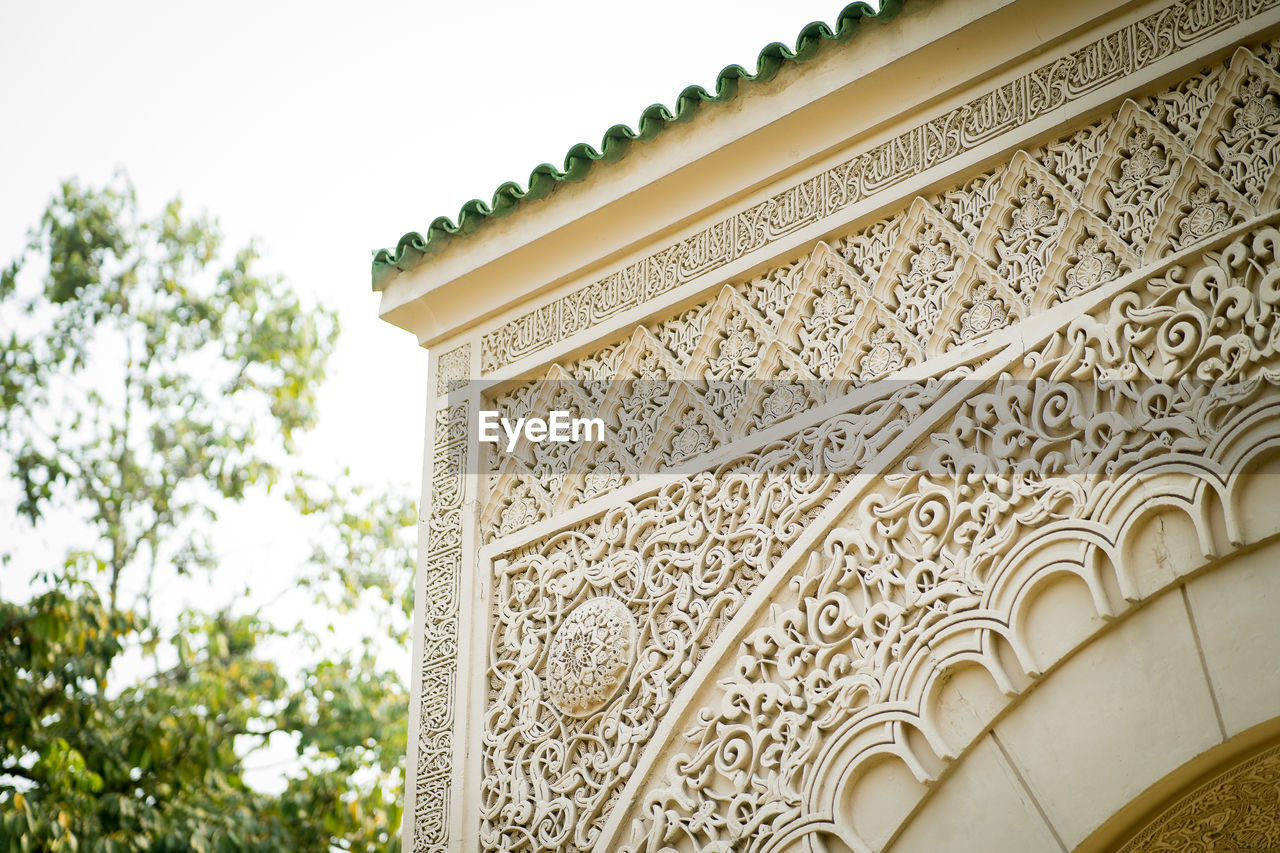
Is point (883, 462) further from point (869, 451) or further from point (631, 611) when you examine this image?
point (631, 611)

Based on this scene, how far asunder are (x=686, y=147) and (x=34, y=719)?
156 inches

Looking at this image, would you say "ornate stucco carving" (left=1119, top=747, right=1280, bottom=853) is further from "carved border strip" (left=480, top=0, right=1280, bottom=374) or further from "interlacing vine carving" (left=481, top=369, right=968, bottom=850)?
"carved border strip" (left=480, top=0, right=1280, bottom=374)

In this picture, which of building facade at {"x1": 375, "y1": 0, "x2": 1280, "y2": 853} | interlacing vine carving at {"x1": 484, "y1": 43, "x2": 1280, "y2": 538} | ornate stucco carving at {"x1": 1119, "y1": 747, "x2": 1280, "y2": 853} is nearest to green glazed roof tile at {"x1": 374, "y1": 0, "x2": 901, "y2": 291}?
building facade at {"x1": 375, "y1": 0, "x2": 1280, "y2": 853}

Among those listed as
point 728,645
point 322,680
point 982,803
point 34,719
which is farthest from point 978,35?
point 322,680

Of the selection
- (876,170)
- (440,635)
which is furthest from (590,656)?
(876,170)

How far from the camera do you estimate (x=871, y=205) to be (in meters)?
3.34

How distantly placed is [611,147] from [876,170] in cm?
74

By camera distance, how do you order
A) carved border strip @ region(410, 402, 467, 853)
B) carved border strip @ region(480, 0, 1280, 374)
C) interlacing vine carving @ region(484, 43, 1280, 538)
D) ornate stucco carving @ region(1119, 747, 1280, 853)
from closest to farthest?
ornate stucco carving @ region(1119, 747, 1280, 853) → interlacing vine carving @ region(484, 43, 1280, 538) → carved border strip @ region(480, 0, 1280, 374) → carved border strip @ region(410, 402, 467, 853)

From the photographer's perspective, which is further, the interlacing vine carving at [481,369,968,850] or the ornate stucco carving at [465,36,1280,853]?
the interlacing vine carving at [481,369,968,850]

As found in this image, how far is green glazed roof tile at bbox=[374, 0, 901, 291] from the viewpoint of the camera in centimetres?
340

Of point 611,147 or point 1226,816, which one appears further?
point 611,147

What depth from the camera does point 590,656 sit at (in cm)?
330

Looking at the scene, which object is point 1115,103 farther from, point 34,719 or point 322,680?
point 322,680

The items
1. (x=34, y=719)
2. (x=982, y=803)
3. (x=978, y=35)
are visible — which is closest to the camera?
(x=982, y=803)
